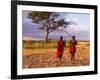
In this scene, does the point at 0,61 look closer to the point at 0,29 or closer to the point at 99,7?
the point at 0,29

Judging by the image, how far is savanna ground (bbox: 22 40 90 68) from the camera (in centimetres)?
209

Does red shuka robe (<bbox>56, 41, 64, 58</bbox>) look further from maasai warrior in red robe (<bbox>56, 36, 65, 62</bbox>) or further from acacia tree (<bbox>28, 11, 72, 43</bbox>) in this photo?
acacia tree (<bbox>28, 11, 72, 43</bbox>)

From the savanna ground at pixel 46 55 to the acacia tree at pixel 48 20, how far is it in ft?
0.35

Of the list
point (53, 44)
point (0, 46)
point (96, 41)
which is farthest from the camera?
point (96, 41)

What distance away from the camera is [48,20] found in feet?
7.06

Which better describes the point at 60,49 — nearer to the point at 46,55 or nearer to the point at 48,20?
the point at 46,55

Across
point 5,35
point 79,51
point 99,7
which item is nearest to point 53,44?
point 79,51

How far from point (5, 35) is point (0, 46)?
0.11m

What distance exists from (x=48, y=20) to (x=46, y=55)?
34 cm

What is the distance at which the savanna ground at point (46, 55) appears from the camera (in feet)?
6.85

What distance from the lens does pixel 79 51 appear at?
7.46ft

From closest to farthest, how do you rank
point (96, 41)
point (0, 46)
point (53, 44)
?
point (0, 46) → point (53, 44) → point (96, 41)

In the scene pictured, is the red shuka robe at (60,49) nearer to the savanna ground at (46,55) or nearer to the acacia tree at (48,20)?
the savanna ground at (46,55)

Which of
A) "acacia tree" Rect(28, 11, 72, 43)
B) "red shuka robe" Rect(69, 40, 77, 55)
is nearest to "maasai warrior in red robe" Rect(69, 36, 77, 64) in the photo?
"red shuka robe" Rect(69, 40, 77, 55)
